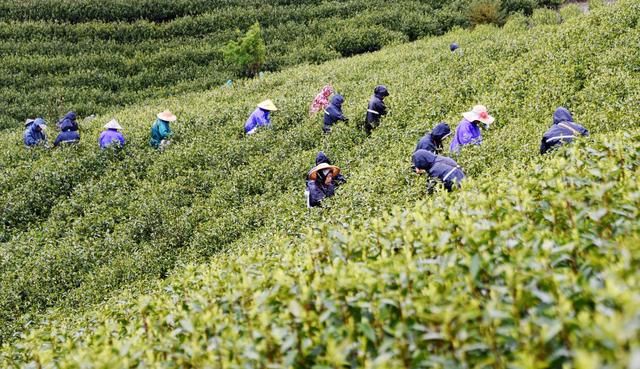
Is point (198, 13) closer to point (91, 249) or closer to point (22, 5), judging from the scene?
point (22, 5)

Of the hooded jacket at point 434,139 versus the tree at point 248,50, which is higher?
the hooded jacket at point 434,139

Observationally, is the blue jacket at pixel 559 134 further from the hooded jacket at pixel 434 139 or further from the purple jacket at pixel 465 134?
the hooded jacket at pixel 434 139

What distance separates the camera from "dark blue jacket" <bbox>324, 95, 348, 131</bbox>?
54.1ft

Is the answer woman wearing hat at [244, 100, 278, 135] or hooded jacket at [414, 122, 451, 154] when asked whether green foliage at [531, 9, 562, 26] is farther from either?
hooded jacket at [414, 122, 451, 154]

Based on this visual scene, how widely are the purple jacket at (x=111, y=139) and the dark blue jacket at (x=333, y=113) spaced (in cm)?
661

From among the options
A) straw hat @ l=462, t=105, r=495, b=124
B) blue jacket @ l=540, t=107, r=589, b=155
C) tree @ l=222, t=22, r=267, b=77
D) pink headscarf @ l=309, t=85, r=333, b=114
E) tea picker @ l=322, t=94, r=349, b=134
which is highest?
blue jacket @ l=540, t=107, r=589, b=155

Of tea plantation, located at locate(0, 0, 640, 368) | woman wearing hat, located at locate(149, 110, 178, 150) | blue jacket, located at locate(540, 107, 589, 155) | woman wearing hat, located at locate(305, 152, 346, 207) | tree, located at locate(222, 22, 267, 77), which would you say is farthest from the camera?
tree, located at locate(222, 22, 267, 77)

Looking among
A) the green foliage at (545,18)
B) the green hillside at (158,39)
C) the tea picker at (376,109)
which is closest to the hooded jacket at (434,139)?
the tea picker at (376,109)

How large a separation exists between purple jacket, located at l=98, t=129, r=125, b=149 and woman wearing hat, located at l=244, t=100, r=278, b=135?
3.99 metres

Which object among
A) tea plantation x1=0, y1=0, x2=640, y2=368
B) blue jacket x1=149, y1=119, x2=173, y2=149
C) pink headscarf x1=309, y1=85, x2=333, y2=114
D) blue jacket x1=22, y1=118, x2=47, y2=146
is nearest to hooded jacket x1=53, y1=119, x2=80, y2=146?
tea plantation x1=0, y1=0, x2=640, y2=368

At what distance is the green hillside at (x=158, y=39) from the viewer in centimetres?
3497

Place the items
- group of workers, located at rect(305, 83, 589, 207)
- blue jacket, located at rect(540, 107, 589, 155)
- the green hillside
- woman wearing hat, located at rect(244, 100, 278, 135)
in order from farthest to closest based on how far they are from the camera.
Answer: the green hillside
woman wearing hat, located at rect(244, 100, 278, 135)
group of workers, located at rect(305, 83, 589, 207)
blue jacket, located at rect(540, 107, 589, 155)

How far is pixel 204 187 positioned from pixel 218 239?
3137mm

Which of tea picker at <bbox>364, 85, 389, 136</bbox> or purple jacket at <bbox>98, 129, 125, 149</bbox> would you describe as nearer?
tea picker at <bbox>364, 85, 389, 136</bbox>
